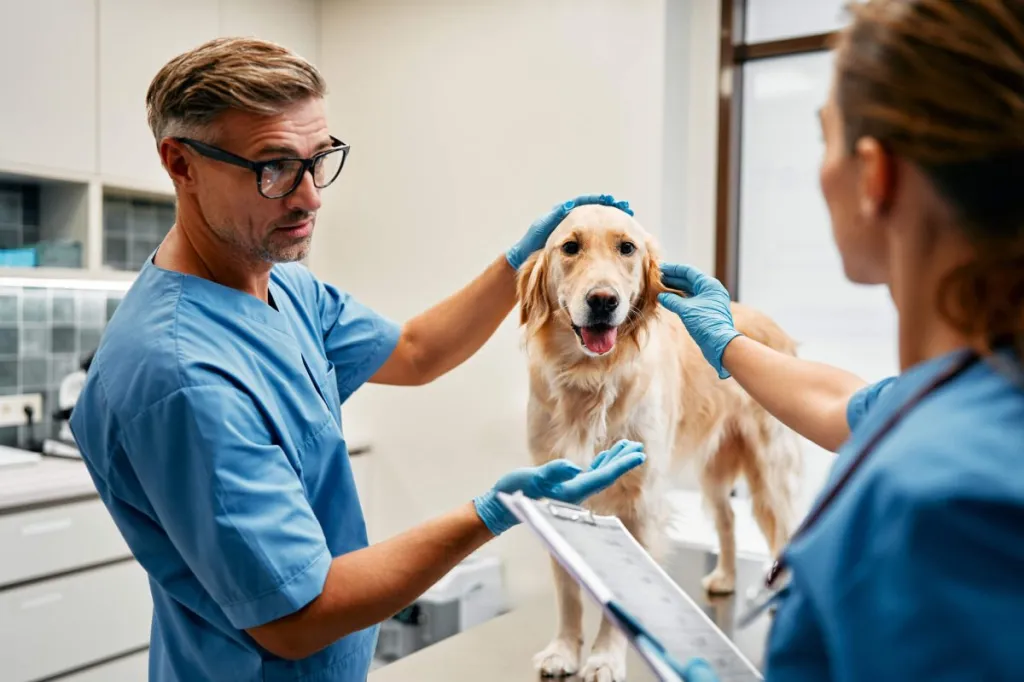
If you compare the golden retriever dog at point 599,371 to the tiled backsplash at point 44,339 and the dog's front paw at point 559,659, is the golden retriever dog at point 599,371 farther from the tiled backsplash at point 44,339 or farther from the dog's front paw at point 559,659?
the tiled backsplash at point 44,339

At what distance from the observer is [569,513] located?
923 millimetres

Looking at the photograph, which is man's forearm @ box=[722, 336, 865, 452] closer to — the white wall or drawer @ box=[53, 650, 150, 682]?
the white wall

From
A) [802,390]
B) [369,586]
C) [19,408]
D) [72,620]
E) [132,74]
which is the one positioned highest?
[132,74]

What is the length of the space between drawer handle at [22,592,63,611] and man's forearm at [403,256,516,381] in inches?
65.5

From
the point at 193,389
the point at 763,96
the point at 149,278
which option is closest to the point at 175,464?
the point at 193,389

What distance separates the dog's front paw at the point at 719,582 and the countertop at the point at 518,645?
0.06 ft

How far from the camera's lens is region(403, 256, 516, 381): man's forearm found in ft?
5.55

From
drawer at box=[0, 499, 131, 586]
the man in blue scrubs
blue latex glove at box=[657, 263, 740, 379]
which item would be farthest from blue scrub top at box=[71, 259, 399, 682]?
drawer at box=[0, 499, 131, 586]

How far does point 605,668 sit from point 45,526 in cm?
188

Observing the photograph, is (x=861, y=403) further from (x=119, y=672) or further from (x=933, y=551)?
(x=119, y=672)

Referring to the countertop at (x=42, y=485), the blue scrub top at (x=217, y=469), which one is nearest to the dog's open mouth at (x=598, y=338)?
the blue scrub top at (x=217, y=469)

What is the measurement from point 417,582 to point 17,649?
6.72 ft

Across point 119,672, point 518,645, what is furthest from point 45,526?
point 518,645

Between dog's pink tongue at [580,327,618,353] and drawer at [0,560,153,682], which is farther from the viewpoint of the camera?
drawer at [0,560,153,682]
